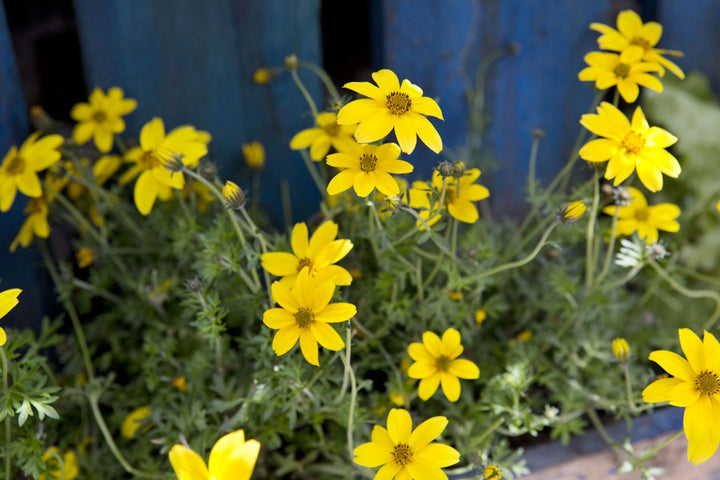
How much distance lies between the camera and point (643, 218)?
4.45 ft

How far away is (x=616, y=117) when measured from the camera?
116 cm

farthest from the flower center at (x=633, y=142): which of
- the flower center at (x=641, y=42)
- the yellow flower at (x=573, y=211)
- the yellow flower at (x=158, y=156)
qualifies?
the yellow flower at (x=158, y=156)

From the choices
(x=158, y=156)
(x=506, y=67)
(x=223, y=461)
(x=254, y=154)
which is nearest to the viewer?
(x=223, y=461)

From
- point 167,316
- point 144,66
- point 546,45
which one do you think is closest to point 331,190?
point 167,316

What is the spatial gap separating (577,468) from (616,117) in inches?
26.9

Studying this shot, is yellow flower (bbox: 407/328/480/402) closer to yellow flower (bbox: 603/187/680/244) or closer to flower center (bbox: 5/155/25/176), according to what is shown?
yellow flower (bbox: 603/187/680/244)

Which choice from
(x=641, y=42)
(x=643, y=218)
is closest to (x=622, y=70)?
(x=641, y=42)

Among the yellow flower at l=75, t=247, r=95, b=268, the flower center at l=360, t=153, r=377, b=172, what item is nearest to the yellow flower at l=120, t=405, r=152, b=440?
the yellow flower at l=75, t=247, r=95, b=268

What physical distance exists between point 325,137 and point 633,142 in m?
0.54

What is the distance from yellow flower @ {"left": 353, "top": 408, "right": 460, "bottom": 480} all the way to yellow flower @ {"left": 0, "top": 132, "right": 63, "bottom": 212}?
76 cm

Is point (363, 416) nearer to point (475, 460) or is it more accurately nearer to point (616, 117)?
point (475, 460)

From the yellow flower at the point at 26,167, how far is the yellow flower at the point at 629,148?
3.14 feet

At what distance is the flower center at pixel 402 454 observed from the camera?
1.06 m

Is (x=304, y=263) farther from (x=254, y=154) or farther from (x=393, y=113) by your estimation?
(x=254, y=154)
